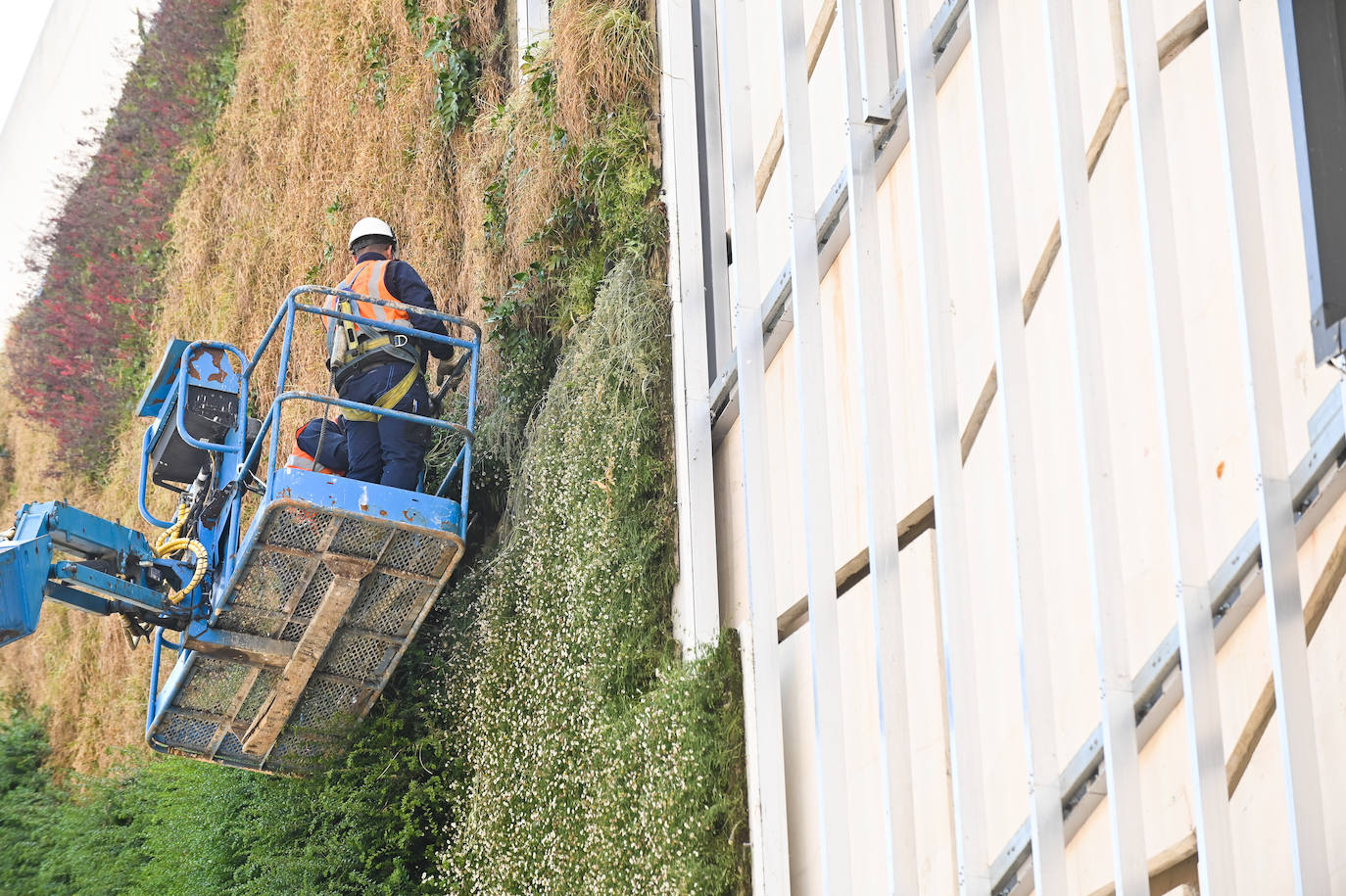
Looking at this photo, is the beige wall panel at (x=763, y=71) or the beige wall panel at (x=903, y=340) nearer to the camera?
the beige wall panel at (x=903, y=340)

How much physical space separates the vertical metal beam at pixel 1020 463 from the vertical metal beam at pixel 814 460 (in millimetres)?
1026

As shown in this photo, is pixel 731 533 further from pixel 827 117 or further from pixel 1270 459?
pixel 1270 459

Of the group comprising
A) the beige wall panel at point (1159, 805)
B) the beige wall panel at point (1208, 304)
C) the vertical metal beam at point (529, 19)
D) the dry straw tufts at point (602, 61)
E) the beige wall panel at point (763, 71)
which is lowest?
the beige wall panel at point (1159, 805)

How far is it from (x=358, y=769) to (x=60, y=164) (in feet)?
49.0

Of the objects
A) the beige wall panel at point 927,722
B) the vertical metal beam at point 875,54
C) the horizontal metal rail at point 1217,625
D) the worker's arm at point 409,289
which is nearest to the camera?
the horizontal metal rail at point 1217,625

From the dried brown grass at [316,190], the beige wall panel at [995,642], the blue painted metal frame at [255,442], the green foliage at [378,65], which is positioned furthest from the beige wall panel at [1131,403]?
the green foliage at [378,65]

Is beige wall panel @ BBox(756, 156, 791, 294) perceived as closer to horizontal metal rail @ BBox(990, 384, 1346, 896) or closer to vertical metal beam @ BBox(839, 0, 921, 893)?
vertical metal beam @ BBox(839, 0, 921, 893)

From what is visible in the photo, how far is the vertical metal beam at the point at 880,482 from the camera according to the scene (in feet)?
15.2

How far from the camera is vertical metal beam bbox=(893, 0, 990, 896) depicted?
4.25 meters

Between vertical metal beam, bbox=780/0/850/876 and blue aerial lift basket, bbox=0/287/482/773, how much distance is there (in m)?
2.61

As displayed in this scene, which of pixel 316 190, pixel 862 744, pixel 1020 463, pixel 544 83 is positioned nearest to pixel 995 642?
pixel 1020 463

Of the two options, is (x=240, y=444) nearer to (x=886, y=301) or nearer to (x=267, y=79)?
(x=886, y=301)

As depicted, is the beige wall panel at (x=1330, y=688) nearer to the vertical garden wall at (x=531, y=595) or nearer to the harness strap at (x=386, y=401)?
the vertical garden wall at (x=531, y=595)

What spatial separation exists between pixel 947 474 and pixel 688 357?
2.71 metres
